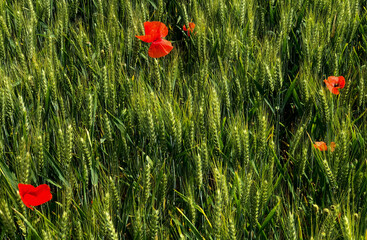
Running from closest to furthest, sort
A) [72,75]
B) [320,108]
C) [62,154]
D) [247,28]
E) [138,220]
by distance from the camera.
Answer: [138,220] → [62,154] → [320,108] → [72,75] → [247,28]

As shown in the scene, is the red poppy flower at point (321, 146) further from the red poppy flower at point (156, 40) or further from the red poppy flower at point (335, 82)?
the red poppy flower at point (156, 40)

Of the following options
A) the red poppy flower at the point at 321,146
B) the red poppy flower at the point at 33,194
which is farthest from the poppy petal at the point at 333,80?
the red poppy flower at the point at 33,194

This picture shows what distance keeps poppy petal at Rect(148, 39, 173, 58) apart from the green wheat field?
7 centimetres

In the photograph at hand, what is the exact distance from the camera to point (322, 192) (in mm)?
1482

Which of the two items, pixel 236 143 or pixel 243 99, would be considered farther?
pixel 243 99

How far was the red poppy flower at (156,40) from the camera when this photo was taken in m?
1.86

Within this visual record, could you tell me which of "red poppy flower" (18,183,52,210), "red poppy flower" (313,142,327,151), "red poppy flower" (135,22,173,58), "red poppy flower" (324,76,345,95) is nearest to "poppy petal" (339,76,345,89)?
"red poppy flower" (324,76,345,95)

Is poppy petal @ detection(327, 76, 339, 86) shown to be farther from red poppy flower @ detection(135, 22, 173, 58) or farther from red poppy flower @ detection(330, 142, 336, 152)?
red poppy flower @ detection(135, 22, 173, 58)

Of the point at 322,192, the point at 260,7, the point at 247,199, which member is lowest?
the point at 322,192

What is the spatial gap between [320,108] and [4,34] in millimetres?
1230

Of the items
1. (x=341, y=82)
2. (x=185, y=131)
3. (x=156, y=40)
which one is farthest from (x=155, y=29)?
(x=341, y=82)

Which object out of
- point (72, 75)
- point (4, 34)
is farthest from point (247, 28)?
point (4, 34)

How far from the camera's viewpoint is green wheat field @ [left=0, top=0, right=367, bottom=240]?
1.27 meters

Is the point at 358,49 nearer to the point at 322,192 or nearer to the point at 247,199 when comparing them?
the point at 322,192
